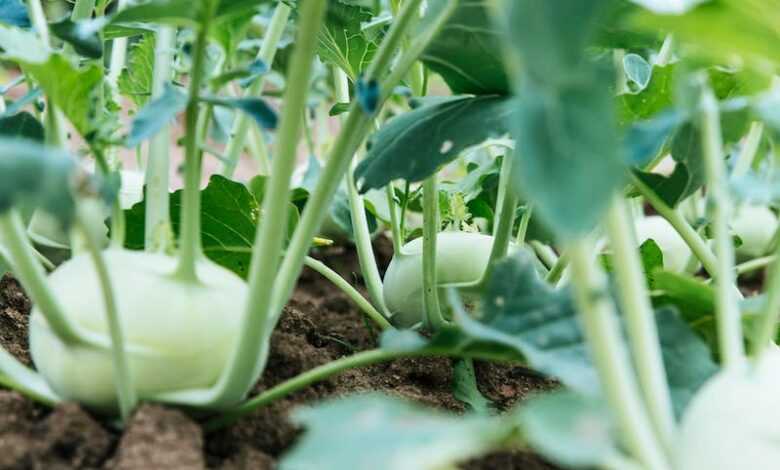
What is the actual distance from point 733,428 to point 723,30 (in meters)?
0.22

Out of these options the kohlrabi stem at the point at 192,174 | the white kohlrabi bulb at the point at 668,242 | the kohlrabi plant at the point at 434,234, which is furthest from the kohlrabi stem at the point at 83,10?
the white kohlrabi bulb at the point at 668,242

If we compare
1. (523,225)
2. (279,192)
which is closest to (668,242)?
(523,225)

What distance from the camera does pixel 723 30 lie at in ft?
1.61

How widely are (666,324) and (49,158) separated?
410 mm

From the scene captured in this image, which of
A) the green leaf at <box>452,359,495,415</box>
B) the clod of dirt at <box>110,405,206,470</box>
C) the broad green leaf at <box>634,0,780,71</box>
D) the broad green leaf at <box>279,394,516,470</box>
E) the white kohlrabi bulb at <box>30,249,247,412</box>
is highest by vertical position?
the broad green leaf at <box>634,0,780,71</box>

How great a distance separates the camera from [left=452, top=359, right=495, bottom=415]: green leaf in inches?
32.8

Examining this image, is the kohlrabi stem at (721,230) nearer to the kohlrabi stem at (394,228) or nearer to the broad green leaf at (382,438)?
the broad green leaf at (382,438)

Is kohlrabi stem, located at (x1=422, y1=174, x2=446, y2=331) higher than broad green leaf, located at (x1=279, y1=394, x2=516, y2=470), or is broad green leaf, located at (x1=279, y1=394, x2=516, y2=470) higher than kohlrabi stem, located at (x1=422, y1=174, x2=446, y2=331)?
broad green leaf, located at (x1=279, y1=394, x2=516, y2=470)

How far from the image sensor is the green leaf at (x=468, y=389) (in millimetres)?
834

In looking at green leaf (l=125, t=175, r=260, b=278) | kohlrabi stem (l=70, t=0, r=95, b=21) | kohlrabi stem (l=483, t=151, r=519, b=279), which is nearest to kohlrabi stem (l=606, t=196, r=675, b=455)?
kohlrabi stem (l=483, t=151, r=519, b=279)

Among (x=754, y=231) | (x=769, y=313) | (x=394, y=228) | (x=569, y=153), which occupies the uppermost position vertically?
(x=569, y=153)

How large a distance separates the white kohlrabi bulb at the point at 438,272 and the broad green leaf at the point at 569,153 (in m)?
0.59

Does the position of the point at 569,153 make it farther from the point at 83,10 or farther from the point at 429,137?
the point at 83,10

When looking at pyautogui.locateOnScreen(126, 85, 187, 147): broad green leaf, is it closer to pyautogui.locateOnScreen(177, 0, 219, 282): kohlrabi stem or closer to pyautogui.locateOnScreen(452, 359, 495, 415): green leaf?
pyautogui.locateOnScreen(177, 0, 219, 282): kohlrabi stem
